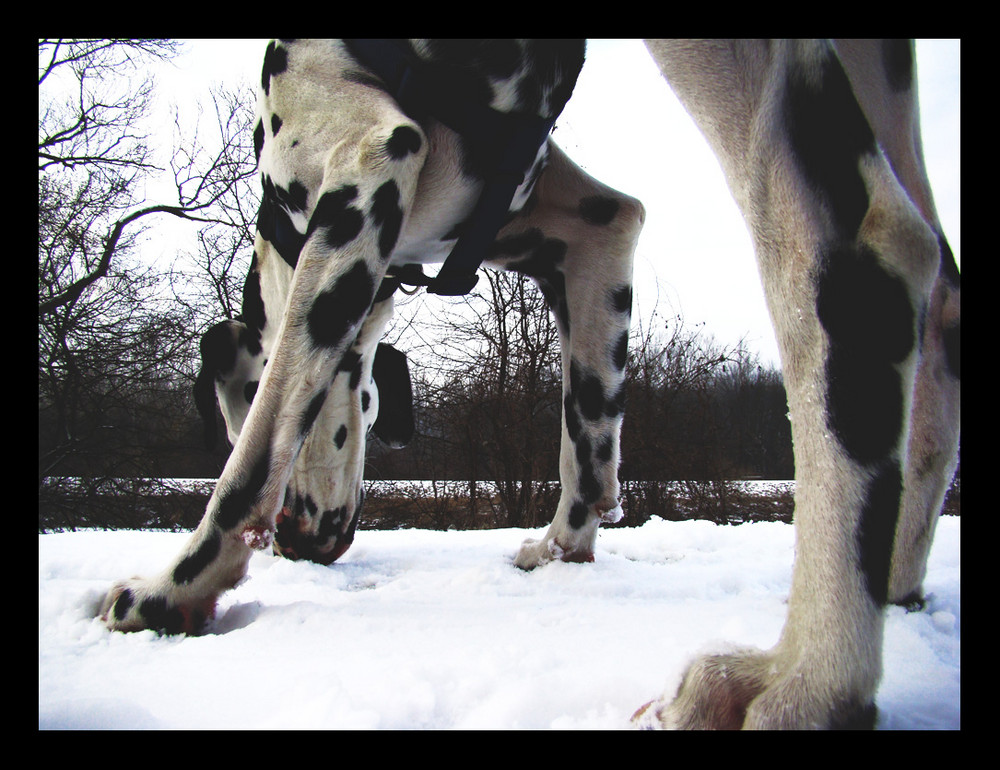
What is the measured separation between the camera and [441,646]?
45.1 inches

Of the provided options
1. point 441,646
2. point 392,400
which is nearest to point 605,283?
point 392,400

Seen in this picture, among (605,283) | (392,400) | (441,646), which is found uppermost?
(605,283)

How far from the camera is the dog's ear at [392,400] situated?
2719mm

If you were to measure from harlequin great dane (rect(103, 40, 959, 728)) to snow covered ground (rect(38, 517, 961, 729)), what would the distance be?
0.40 feet

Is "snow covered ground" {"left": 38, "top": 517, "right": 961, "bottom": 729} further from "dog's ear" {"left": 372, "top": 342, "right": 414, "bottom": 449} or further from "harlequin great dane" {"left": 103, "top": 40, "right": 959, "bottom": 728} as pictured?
"dog's ear" {"left": 372, "top": 342, "right": 414, "bottom": 449}

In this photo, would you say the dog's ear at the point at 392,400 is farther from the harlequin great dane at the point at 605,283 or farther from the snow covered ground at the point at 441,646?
the snow covered ground at the point at 441,646

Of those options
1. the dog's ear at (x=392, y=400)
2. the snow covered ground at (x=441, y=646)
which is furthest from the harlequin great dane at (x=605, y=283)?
the dog's ear at (x=392, y=400)

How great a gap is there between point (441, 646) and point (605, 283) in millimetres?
1431

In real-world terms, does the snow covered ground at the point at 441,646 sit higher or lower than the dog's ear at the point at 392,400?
lower

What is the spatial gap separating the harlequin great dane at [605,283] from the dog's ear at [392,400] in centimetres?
23

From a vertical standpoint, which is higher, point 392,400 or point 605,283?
point 605,283

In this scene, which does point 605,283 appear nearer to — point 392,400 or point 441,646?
point 392,400
